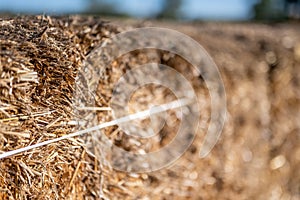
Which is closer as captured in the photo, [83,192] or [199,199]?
[83,192]

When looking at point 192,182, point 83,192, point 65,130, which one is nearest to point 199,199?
point 192,182

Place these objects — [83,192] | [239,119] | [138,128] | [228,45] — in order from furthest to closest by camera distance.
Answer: [228,45] < [239,119] < [138,128] < [83,192]

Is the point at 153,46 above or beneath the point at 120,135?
above

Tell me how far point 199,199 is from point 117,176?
97 centimetres

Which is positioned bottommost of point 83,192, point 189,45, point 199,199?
point 199,199

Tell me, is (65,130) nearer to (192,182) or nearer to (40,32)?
(40,32)

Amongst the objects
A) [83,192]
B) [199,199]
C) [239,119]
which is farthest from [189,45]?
[83,192]

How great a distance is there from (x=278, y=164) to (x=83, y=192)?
2354 millimetres

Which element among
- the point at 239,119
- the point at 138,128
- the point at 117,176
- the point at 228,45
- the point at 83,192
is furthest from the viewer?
the point at 228,45

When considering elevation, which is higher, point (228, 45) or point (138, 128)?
point (228, 45)

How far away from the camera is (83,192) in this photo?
3.63m

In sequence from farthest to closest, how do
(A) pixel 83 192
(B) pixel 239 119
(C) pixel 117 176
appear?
(B) pixel 239 119 → (C) pixel 117 176 → (A) pixel 83 192

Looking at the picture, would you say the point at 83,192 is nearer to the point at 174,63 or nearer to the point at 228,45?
the point at 174,63

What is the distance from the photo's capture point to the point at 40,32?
3391mm
